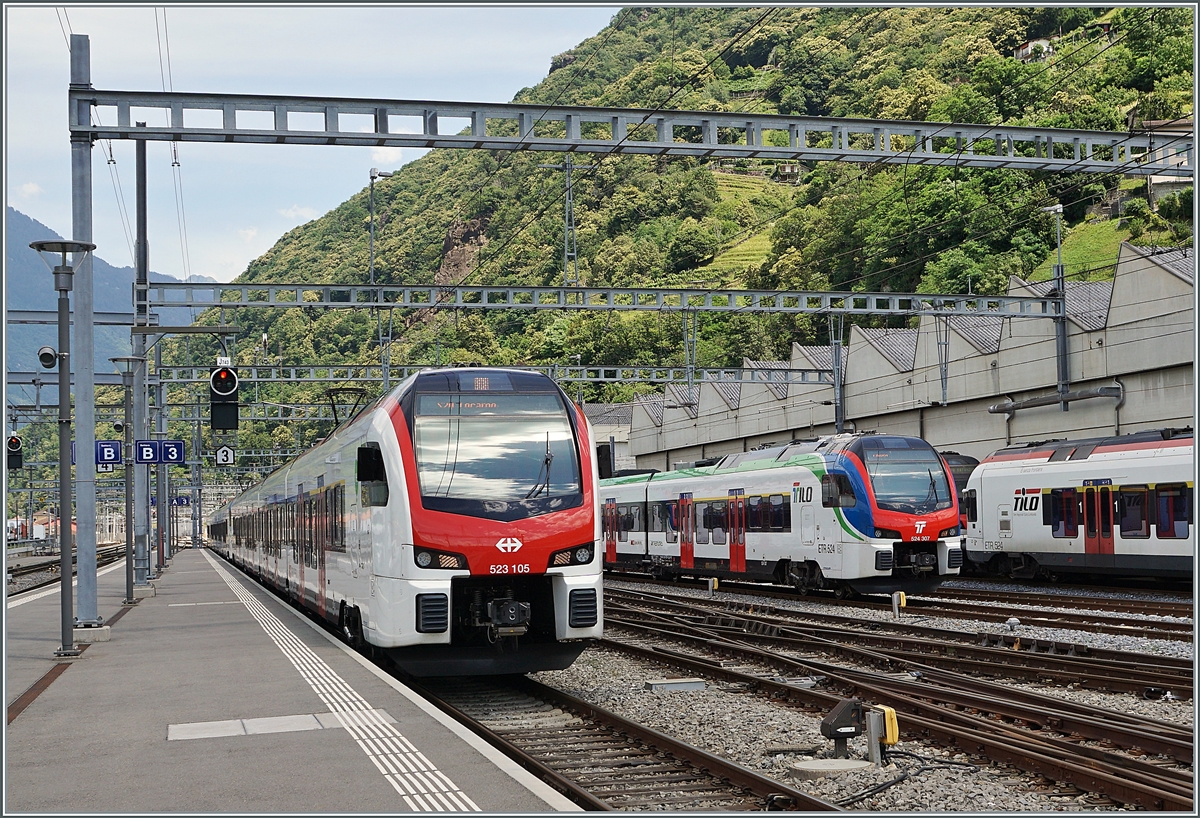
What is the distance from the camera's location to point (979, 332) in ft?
143

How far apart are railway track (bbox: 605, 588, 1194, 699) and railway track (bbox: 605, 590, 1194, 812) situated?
21.0 inches

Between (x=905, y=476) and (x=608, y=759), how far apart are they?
47.1ft

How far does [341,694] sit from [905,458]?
14.1 m

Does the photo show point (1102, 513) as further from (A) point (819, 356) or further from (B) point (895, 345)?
(A) point (819, 356)

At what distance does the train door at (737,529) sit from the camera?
88.4 feet

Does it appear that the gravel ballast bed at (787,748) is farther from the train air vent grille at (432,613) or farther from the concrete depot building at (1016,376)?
the concrete depot building at (1016,376)

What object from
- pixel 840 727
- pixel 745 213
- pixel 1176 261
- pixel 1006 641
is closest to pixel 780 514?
pixel 1006 641

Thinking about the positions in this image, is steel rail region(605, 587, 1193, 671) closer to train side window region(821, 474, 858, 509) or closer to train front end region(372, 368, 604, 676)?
train side window region(821, 474, 858, 509)

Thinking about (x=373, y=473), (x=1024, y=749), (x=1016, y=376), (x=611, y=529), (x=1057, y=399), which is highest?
(x=1016, y=376)

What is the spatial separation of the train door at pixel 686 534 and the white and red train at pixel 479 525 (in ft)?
A: 58.1

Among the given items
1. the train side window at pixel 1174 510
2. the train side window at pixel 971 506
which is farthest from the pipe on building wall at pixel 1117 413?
the train side window at pixel 1174 510

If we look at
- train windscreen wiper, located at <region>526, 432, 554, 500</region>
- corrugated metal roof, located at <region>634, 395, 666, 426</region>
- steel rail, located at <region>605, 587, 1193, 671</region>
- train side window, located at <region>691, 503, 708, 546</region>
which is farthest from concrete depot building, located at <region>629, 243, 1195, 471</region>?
train windscreen wiper, located at <region>526, 432, 554, 500</region>

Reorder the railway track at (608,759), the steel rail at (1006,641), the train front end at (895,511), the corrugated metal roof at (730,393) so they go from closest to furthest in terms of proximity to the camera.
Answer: the railway track at (608,759) → the steel rail at (1006,641) → the train front end at (895,511) → the corrugated metal roof at (730,393)

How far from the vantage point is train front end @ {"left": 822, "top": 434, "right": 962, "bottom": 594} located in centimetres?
2206
